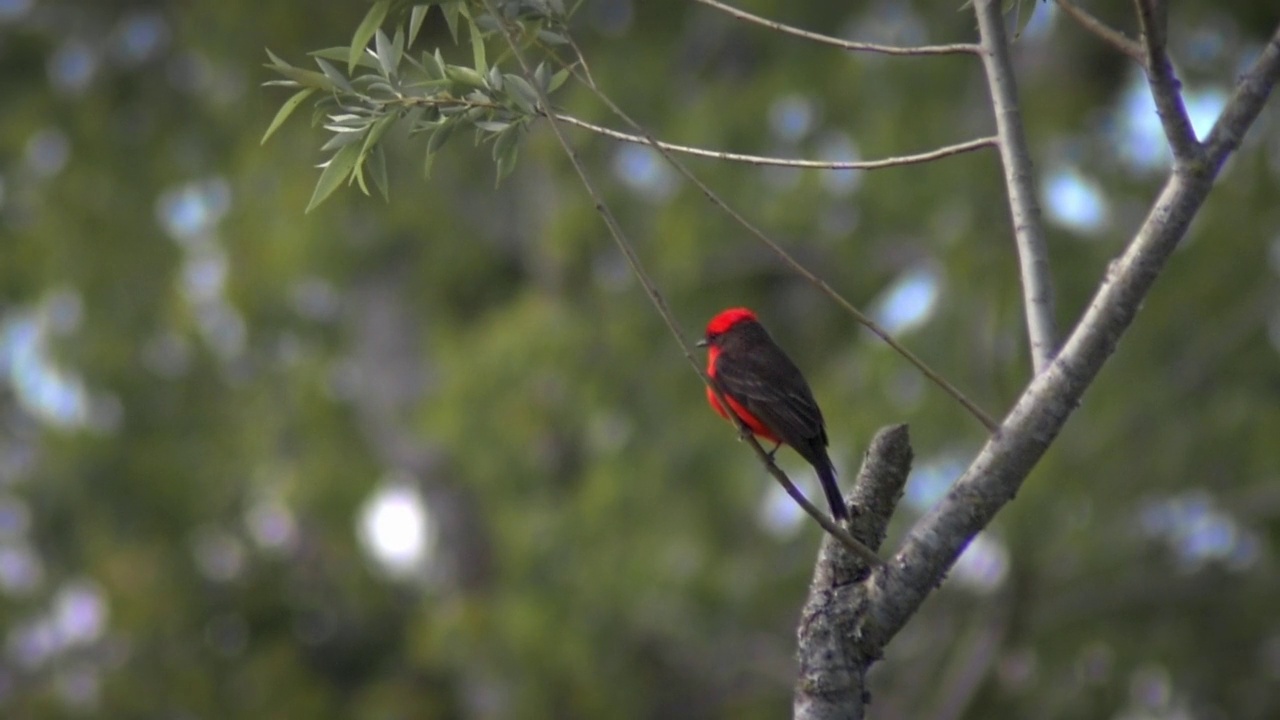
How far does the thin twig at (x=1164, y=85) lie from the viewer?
113 inches

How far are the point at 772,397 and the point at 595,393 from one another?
6.44 m

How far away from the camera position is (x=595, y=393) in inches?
452

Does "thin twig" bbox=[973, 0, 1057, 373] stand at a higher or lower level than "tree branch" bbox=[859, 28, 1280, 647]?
higher

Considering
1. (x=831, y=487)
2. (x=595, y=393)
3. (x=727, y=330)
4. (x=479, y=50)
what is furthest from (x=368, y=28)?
(x=595, y=393)

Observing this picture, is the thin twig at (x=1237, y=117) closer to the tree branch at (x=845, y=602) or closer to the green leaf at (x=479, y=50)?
the tree branch at (x=845, y=602)

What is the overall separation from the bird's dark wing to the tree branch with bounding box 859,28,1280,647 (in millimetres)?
1787

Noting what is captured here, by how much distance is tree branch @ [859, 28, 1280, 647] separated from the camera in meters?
3.01

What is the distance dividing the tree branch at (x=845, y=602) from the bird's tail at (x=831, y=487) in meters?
0.25

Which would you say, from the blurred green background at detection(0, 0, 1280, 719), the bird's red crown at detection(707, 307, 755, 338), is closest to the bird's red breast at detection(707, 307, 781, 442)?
the bird's red crown at detection(707, 307, 755, 338)

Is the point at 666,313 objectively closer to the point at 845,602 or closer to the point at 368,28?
the point at 845,602

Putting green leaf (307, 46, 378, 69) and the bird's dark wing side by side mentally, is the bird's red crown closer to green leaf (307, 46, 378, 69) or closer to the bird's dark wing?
the bird's dark wing

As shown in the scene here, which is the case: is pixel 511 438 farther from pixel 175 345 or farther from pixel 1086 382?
pixel 1086 382

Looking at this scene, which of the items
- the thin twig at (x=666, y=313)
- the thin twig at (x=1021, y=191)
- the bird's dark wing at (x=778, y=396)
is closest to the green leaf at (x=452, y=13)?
the thin twig at (x=666, y=313)

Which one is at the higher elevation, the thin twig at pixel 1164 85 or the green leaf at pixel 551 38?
the green leaf at pixel 551 38
